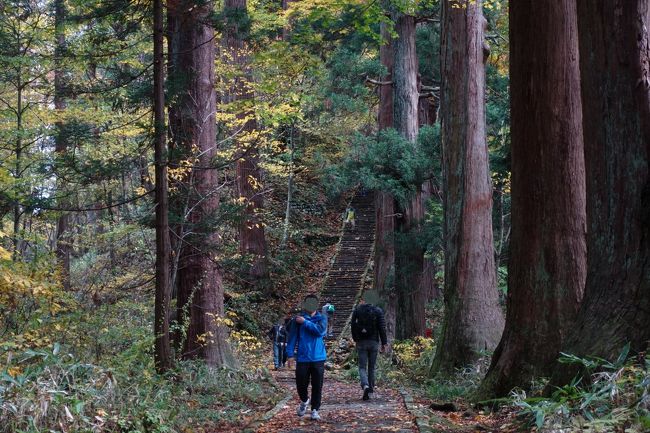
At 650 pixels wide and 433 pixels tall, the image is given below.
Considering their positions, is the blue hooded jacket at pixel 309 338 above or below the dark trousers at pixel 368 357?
above

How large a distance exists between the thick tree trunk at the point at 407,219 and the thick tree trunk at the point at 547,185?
10452mm

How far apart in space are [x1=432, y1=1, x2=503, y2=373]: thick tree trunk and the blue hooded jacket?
13.1 feet

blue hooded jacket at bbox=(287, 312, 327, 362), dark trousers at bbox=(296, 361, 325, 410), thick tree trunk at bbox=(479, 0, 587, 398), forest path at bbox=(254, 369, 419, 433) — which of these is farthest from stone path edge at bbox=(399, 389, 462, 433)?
blue hooded jacket at bbox=(287, 312, 327, 362)

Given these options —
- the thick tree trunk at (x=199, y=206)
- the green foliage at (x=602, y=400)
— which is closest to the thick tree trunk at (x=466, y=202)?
the thick tree trunk at (x=199, y=206)

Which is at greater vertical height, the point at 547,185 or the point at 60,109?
the point at 60,109

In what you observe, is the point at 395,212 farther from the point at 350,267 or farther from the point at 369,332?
the point at 350,267

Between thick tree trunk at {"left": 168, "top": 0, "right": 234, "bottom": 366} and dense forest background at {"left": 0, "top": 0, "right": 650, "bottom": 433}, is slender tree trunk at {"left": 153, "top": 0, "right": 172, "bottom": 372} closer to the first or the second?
dense forest background at {"left": 0, "top": 0, "right": 650, "bottom": 433}

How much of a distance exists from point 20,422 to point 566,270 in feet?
19.0

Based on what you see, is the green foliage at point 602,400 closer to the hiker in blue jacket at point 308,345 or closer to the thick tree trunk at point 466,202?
the hiker in blue jacket at point 308,345

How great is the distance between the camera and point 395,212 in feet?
63.7

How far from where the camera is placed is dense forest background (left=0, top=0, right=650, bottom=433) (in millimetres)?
5711

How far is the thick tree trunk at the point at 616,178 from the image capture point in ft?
18.2

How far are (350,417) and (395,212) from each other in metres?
11.1

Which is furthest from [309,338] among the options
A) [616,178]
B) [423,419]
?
[616,178]
